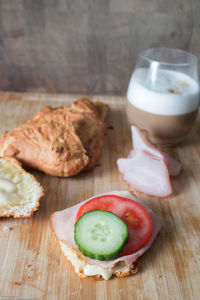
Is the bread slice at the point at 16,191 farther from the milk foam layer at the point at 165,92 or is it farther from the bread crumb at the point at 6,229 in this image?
the milk foam layer at the point at 165,92

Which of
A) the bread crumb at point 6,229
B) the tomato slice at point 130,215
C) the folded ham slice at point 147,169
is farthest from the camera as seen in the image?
the folded ham slice at point 147,169

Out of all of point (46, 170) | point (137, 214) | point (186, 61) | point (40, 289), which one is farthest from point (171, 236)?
point (186, 61)

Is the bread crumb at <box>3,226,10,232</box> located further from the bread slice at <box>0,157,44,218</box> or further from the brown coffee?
the brown coffee

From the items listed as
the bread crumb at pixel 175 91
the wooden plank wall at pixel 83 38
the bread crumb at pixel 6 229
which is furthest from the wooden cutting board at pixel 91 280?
the wooden plank wall at pixel 83 38

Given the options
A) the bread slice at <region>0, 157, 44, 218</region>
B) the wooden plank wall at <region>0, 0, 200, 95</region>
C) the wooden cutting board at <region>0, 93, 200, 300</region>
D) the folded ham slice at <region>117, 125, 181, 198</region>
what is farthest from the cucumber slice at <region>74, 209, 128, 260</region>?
the wooden plank wall at <region>0, 0, 200, 95</region>

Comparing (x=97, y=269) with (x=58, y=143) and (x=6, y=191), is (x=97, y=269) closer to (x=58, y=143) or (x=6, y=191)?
(x=6, y=191)

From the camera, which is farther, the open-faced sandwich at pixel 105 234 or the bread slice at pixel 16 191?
the bread slice at pixel 16 191

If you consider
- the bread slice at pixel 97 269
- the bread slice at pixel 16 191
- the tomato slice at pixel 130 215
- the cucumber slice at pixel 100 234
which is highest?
the cucumber slice at pixel 100 234
